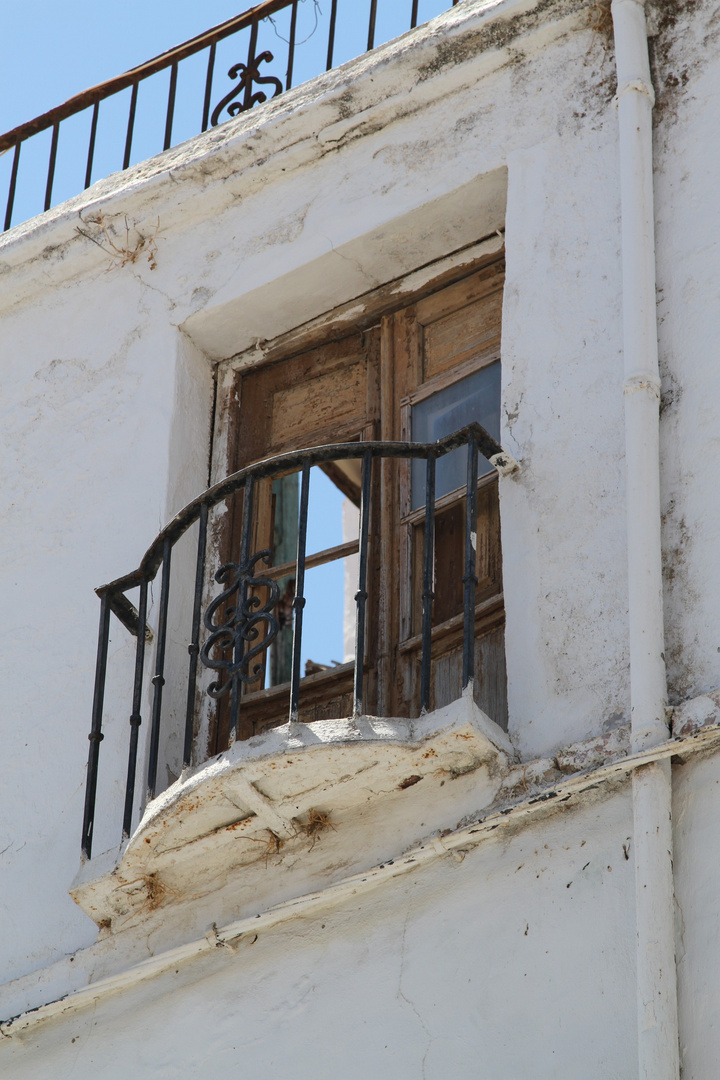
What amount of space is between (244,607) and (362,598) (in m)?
0.39

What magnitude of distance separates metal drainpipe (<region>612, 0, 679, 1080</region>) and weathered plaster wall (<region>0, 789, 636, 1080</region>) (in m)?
0.10

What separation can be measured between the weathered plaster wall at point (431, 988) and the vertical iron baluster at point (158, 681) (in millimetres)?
549

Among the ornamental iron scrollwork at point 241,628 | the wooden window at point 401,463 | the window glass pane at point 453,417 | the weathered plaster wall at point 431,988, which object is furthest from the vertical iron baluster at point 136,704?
the window glass pane at point 453,417

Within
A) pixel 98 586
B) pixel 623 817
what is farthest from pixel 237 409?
pixel 623 817

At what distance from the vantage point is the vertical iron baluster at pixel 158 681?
4.58 m

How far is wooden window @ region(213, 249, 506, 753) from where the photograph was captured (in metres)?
4.88

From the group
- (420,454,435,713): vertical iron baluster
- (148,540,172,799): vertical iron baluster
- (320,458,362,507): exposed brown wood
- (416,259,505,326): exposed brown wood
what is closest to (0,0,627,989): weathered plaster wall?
(416,259,505,326): exposed brown wood

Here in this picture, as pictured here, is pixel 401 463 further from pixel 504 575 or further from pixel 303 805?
pixel 303 805

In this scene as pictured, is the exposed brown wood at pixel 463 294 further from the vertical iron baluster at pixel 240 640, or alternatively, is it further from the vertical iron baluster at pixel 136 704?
the vertical iron baluster at pixel 136 704

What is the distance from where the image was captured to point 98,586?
540 cm

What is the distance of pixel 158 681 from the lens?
4.64 m

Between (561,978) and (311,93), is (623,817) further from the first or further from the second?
(311,93)

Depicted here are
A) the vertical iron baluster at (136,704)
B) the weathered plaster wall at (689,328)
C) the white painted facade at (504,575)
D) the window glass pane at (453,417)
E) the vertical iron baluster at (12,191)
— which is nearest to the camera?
the white painted facade at (504,575)

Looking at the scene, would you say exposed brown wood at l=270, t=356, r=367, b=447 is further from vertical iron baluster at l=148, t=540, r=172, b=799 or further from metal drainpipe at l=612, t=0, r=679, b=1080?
metal drainpipe at l=612, t=0, r=679, b=1080
